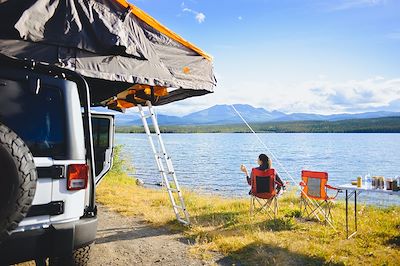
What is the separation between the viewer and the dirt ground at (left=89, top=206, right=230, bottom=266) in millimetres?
4566

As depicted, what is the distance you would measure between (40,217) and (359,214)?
22.5 feet

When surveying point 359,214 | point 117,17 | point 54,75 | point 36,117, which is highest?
point 117,17

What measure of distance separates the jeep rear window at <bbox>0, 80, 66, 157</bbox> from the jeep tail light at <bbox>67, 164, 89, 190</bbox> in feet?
0.52

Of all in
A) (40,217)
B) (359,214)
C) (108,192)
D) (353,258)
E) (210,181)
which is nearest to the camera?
(40,217)

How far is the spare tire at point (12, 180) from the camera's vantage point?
2305 millimetres

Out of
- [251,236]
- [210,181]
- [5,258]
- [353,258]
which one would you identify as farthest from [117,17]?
[210,181]

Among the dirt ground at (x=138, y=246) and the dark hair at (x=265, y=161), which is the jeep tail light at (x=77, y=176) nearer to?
the dirt ground at (x=138, y=246)

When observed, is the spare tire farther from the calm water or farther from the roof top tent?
the calm water

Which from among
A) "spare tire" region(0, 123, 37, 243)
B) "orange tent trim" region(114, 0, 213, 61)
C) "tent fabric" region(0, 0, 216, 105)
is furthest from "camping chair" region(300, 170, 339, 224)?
"spare tire" region(0, 123, 37, 243)

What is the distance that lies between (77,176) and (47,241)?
55cm

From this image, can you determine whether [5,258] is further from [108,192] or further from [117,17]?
[108,192]

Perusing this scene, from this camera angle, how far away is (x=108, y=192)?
981 centimetres

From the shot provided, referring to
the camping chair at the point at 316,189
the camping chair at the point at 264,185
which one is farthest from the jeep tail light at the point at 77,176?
the camping chair at the point at 316,189

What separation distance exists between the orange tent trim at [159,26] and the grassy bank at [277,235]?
3.03 m
